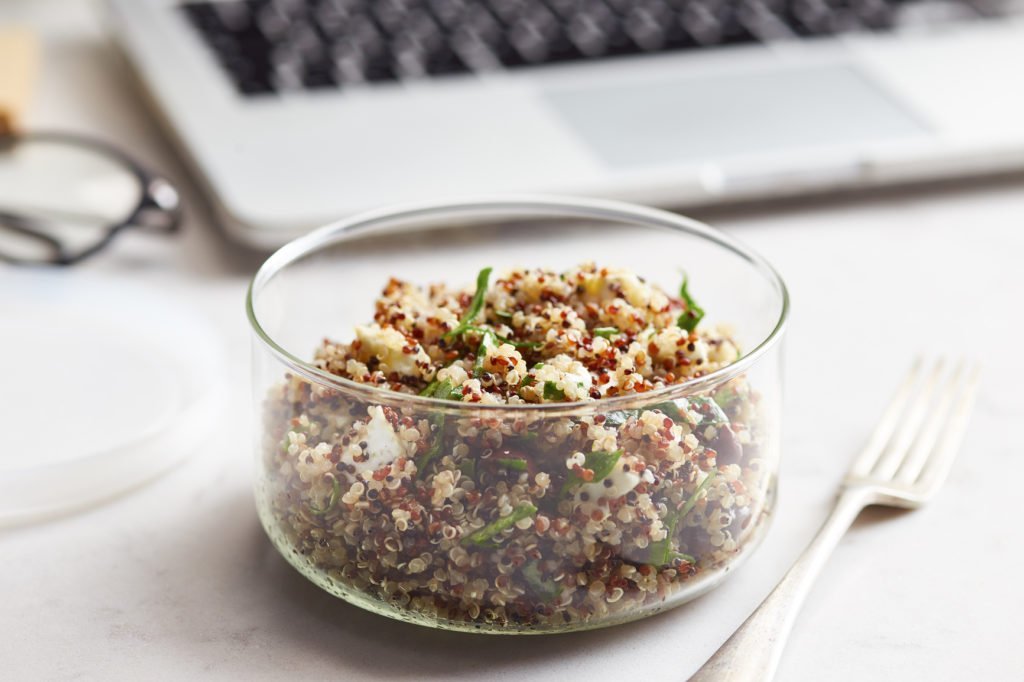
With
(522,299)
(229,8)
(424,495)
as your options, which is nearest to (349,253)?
(522,299)

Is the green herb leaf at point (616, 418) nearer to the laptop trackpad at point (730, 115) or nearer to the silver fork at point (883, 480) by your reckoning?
the silver fork at point (883, 480)

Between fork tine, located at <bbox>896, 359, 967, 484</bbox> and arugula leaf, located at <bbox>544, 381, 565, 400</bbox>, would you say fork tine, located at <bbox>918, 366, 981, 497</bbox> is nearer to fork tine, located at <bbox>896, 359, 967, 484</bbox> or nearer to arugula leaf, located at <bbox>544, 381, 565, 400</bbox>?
fork tine, located at <bbox>896, 359, 967, 484</bbox>

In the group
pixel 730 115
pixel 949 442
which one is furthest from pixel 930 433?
pixel 730 115

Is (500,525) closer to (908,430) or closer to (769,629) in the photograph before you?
(769,629)

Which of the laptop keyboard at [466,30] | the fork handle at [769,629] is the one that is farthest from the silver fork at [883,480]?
the laptop keyboard at [466,30]

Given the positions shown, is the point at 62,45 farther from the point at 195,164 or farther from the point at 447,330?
the point at 447,330

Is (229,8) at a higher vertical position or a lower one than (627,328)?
lower
